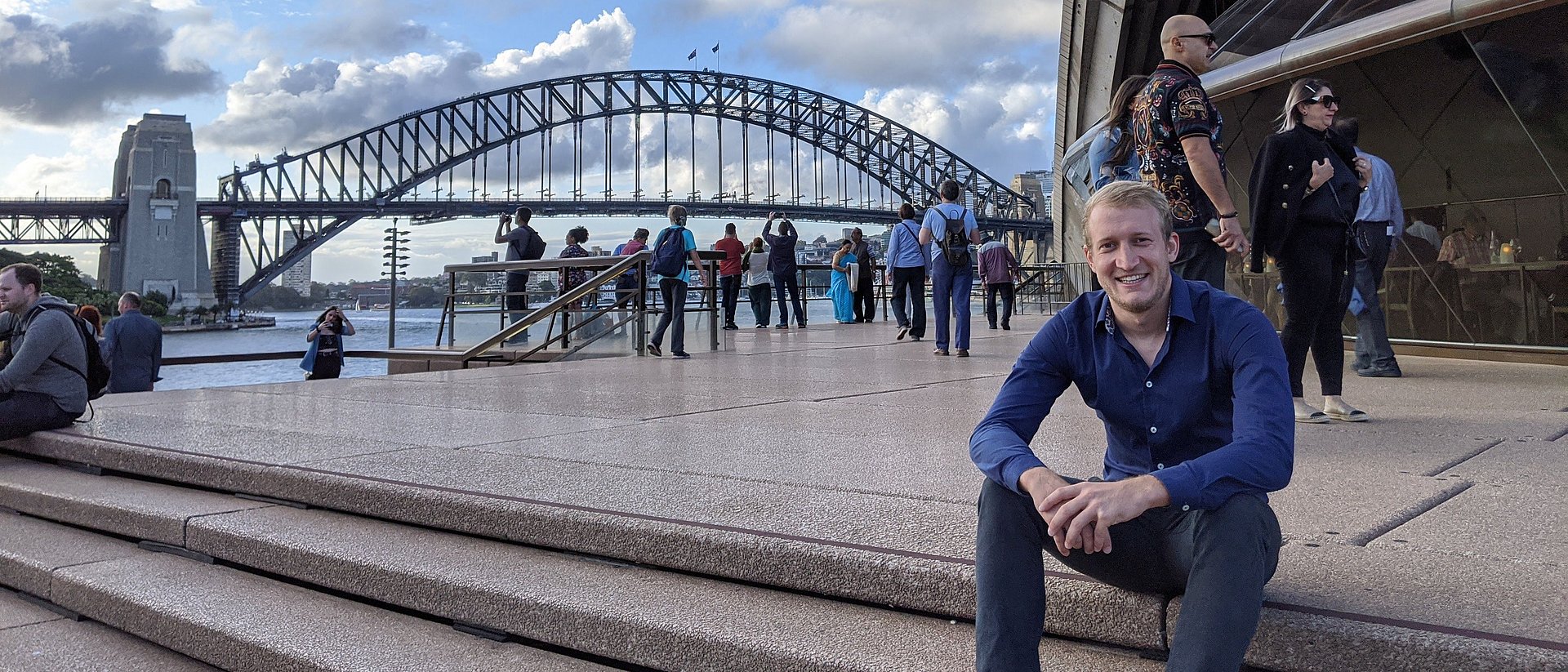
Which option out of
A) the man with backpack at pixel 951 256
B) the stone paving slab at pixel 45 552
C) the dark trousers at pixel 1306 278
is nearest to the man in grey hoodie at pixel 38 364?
the stone paving slab at pixel 45 552

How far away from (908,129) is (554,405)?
219ft

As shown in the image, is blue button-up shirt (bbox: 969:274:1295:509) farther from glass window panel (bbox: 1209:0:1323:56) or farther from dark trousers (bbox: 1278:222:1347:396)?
glass window panel (bbox: 1209:0:1323:56)

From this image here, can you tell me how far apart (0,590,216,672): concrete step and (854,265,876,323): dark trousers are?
1311 cm

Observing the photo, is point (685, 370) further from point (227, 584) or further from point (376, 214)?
point (376, 214)

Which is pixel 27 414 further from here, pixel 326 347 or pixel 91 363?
pixel 326 347

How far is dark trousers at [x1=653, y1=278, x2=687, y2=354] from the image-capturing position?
8750 millimetres

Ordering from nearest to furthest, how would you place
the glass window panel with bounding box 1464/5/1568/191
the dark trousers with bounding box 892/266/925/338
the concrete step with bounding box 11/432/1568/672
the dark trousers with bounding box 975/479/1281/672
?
the dark trousers with bounding box 975/479/1281/672
the concrete step with bounding box 11/432/1568/672
the glass window panel with bounding box 1464/5/1568/191
the dark trousers with bounding box 892/266/925/338

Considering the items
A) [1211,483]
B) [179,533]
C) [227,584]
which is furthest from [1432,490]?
[179,533]

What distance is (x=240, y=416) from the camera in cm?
480

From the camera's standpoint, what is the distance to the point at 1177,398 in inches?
66.1

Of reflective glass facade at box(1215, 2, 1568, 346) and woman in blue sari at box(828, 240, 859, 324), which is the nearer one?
reflective glass facade at box(1215, 2, 1568, 346)

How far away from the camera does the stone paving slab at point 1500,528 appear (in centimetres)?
183

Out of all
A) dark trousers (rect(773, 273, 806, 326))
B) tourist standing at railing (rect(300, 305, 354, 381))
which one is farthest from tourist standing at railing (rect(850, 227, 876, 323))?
tourist standing at railing (rect(300, 305, 354, 381))

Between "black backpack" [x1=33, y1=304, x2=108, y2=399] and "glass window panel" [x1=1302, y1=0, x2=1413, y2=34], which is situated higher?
"glass window panel" [x1=1302, y1=0, x2=1413, y2=34]
